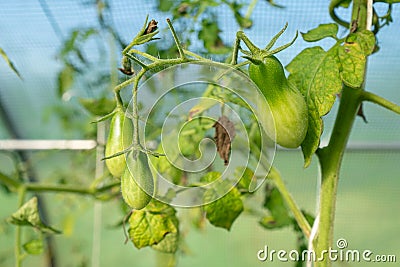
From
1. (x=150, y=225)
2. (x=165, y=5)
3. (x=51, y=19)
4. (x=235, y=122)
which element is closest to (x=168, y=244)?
(x=150, y=225)

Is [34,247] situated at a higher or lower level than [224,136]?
lower

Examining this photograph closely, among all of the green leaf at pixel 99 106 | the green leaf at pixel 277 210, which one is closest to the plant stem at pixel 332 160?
the green leaf at pixel 277 210

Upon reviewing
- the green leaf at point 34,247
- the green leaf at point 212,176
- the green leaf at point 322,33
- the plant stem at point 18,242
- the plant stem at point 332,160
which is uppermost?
the green leaf at point 322,33

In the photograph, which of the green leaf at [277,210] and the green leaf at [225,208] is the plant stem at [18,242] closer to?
the green leaf at [225,208]

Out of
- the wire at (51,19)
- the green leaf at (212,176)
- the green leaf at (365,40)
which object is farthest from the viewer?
the wire at (51,19)

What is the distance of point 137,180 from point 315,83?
22 cm

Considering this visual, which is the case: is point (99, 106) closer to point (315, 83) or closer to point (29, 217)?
point (29, 217)

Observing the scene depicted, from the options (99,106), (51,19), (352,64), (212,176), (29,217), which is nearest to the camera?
(352,64)

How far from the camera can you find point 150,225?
2.68 ft

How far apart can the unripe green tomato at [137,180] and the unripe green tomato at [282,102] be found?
120 mm

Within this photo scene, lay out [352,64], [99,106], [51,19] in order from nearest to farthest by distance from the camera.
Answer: [352,64] → [99,106] → [51,19]

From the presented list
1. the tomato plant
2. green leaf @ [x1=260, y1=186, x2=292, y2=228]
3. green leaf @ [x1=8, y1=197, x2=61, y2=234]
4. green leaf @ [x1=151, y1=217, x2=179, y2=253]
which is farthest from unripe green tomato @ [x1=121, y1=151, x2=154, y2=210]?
green leaf @ [x1=260, y1=186, x2=292, y2=228]

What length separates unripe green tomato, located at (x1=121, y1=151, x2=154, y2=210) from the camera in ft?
1.68

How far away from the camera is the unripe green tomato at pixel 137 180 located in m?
0.51
